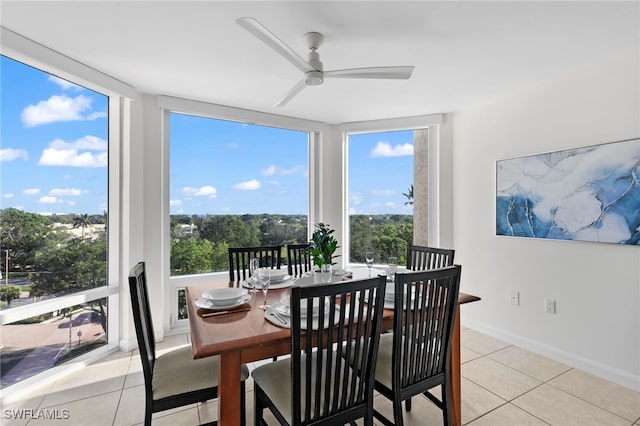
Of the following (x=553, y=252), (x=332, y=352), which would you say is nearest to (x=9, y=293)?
(x=332, y=352)

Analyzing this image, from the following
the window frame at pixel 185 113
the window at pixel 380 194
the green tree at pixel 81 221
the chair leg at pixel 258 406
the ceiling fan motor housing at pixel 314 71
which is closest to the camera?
the chair leg at pixel 258 406

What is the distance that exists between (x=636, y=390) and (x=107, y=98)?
4855 millimetres

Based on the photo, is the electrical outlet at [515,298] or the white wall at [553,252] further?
the electrical outlet at [515,298]

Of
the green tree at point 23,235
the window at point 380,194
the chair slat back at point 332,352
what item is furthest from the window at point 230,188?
the chair slat back at point 332,352

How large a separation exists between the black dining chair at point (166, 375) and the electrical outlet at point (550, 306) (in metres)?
2.65

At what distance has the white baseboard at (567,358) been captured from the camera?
2.37 meters

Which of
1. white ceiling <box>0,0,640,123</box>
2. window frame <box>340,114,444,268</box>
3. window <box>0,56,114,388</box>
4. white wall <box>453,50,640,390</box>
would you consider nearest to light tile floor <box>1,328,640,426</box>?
white wall <box>453,50,640,390</box>

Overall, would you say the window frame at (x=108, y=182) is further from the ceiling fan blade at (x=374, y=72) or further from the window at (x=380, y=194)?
the window at (x=380, y=194)

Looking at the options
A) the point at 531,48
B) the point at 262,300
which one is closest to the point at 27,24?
the point at 262,300

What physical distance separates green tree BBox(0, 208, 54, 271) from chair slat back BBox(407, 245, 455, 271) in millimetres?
2913

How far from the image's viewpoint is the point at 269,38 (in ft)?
5.52

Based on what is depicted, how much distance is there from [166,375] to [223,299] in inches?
17.7

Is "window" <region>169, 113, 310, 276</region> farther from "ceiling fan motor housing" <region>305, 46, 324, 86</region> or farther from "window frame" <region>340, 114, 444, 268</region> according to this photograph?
"ceiling fan motor housing" <region>305, 46, 324, 86</region>

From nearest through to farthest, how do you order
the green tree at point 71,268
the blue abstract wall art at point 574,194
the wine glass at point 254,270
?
the wine glass at point 254,270, the blue abstract wall art at point 574,194, the green tree at point 71,268
